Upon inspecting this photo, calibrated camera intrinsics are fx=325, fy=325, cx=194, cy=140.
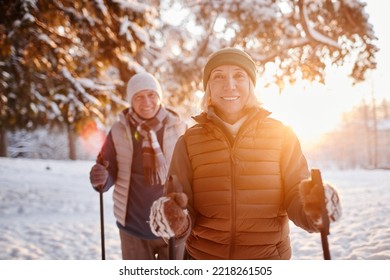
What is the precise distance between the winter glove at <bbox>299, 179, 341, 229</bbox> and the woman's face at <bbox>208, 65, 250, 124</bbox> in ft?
1.59

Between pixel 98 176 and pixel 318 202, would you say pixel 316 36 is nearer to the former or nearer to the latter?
pixel 98 176

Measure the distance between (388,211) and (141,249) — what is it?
422 cm

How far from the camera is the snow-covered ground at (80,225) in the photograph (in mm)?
3720

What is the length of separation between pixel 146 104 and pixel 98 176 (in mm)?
653

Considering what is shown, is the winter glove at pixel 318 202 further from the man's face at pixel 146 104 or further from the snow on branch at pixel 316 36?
the snow on branch at pixel 316 36

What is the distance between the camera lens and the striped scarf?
2385 millimetres

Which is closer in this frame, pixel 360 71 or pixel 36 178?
pixel 360 71

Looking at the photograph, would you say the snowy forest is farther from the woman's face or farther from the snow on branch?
the woman's face

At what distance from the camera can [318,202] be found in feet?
4.05

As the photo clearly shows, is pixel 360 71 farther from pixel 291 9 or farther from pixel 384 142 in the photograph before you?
pixel 384 142

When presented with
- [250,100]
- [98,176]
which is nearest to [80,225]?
[98,176]

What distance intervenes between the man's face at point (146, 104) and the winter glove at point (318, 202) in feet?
5.02

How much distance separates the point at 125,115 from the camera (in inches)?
100
